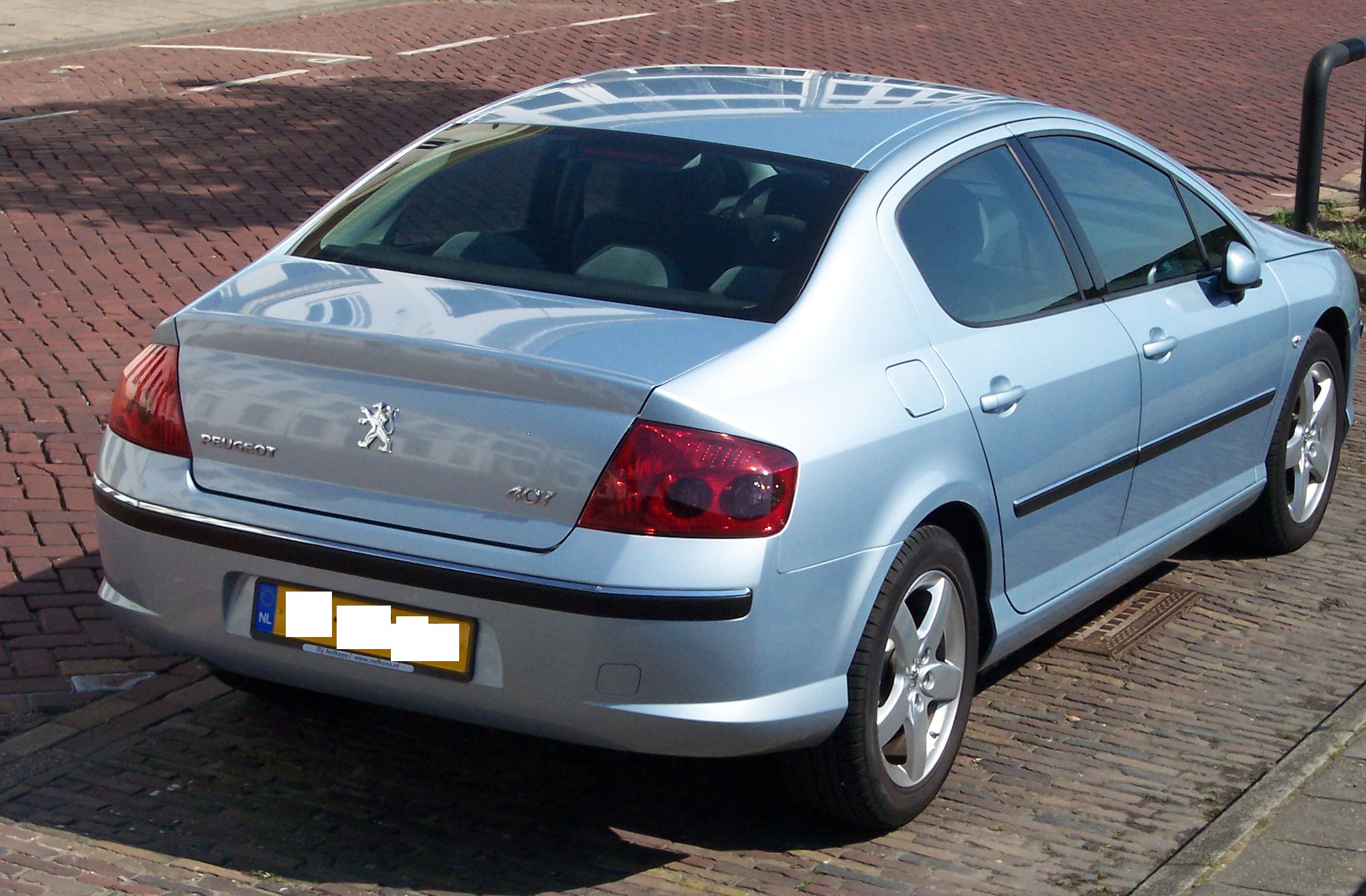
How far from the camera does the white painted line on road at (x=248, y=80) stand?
14250mm

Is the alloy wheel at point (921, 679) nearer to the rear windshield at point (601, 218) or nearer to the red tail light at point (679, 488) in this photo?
the red tail light at point (679, 488)

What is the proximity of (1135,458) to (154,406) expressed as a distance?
2529mm

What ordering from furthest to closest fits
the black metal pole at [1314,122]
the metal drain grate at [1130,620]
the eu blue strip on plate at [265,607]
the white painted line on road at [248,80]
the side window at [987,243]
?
the white painted line on road at [248,80] < the black metal pole at [1314,122] < the metal drain grate at [1130,620] < the side window at [987,243] < the eu blue strip on plate at [265,607]

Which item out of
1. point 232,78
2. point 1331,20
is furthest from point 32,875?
point 1331,20

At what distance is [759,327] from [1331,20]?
1988 cm

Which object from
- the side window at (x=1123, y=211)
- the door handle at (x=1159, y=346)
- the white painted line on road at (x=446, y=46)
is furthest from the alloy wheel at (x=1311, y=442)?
the white painted line on road at (x=446, y=46)

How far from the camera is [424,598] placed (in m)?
3.39

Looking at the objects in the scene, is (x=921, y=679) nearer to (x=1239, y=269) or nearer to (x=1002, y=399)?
(x=1002, y=399)

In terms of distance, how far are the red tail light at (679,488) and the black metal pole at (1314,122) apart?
7.36 meters

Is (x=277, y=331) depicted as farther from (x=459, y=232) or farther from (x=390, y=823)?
(x=390, y=823)

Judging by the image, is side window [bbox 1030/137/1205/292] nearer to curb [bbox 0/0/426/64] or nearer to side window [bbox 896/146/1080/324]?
side window [bbox 896/146/1080/324]

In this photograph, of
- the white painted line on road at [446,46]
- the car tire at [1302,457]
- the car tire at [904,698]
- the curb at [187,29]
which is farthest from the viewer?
the white painted line on road at [446,46]

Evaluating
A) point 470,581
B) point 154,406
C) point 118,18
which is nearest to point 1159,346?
point 470,581

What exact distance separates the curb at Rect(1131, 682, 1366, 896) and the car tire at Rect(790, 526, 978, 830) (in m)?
0.55
